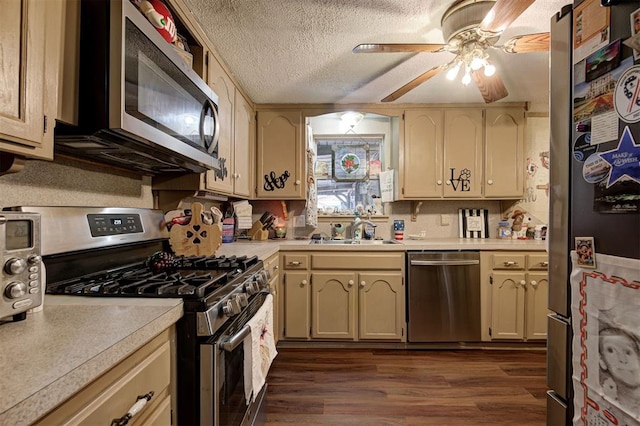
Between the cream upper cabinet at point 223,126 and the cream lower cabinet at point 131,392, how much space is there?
1.14 m

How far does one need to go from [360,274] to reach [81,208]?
1882 millimetres

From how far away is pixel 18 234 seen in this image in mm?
737

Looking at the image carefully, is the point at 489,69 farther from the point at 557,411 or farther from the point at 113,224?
the point at 113,224

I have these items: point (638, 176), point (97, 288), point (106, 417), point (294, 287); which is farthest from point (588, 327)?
point (294, 287)

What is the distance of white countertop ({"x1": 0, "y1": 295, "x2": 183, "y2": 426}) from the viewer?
1.47ft

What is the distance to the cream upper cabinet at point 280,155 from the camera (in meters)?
2.86

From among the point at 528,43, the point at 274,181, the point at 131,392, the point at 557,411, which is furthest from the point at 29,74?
the point at 274,181

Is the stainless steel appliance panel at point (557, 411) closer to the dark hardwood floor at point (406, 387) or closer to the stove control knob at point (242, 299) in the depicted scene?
the dark hardwood floor at point (406, 387)

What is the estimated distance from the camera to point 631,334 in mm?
707

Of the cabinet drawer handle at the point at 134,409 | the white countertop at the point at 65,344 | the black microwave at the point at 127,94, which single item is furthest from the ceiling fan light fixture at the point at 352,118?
the cabinet drawer handle at the point at 134,409

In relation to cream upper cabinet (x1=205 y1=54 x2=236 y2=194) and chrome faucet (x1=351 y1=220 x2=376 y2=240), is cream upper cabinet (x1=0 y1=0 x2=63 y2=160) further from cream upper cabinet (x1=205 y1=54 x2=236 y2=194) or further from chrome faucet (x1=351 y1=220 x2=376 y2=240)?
chrome faucet (x1=351 y1=220 x2=376 y2=240)

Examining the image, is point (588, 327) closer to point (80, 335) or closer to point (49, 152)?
point (80, 335)

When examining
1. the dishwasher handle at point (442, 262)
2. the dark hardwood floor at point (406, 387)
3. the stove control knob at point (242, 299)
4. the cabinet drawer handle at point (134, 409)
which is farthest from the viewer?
the dishwasher handle at point (442, 262)

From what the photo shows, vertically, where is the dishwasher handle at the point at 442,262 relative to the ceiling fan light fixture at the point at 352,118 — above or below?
below
